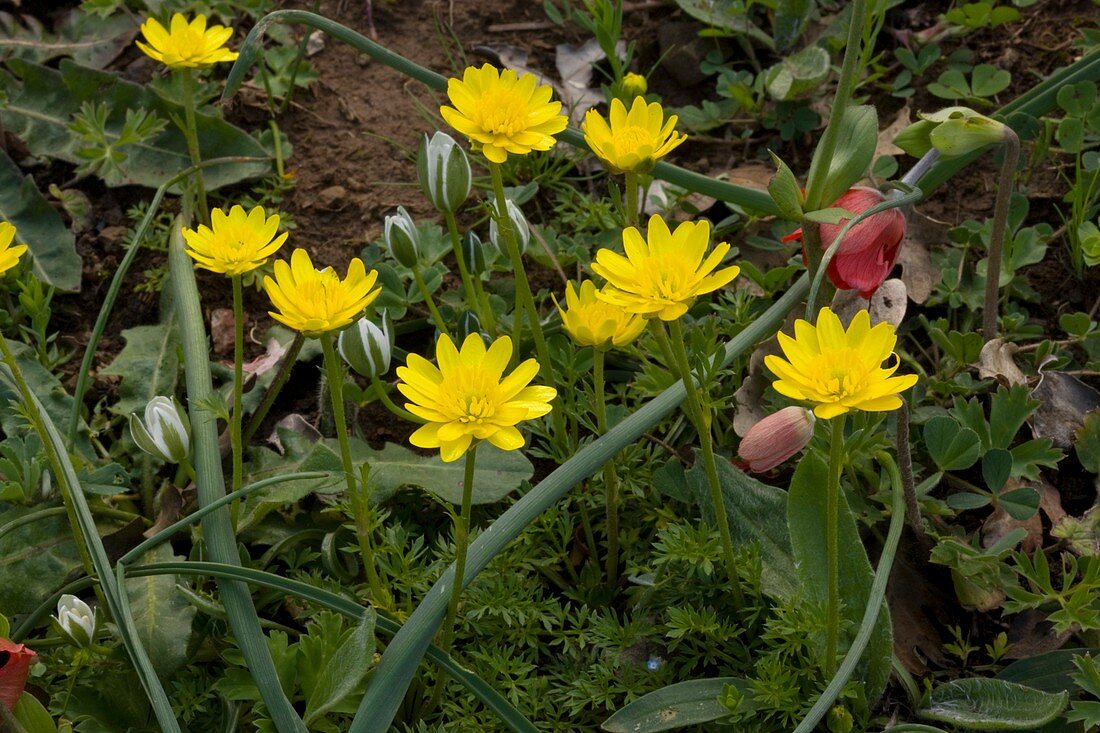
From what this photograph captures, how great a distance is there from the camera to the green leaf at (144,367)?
199cm

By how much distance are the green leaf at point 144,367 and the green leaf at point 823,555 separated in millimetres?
1202

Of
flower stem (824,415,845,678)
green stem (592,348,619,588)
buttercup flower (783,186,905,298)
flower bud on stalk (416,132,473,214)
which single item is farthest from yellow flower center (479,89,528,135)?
flower stem (824,415,845,678)

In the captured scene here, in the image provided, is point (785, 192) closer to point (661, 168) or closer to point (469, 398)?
point (661, 168)

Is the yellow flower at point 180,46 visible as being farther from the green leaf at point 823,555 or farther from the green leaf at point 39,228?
the green leaf at point 823,555

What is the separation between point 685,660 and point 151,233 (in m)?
1.58

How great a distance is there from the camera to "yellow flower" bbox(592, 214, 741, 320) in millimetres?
1204

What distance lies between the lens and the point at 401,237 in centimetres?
174

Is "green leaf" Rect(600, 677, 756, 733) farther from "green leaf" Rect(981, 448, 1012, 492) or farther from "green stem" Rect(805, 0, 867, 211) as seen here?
"green stem" Rect(805, 0, 867, 211)

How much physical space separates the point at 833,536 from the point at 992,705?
1.45 ft

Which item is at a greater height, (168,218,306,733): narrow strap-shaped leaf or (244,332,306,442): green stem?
(244,332,306,442): green stem

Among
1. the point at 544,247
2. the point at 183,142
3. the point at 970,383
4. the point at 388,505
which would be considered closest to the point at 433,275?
the point at 544,247

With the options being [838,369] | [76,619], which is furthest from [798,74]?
[76,619]

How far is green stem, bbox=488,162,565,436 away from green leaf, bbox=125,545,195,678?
2.14ft

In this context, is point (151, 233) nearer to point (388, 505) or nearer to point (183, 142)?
point (183, 142)
